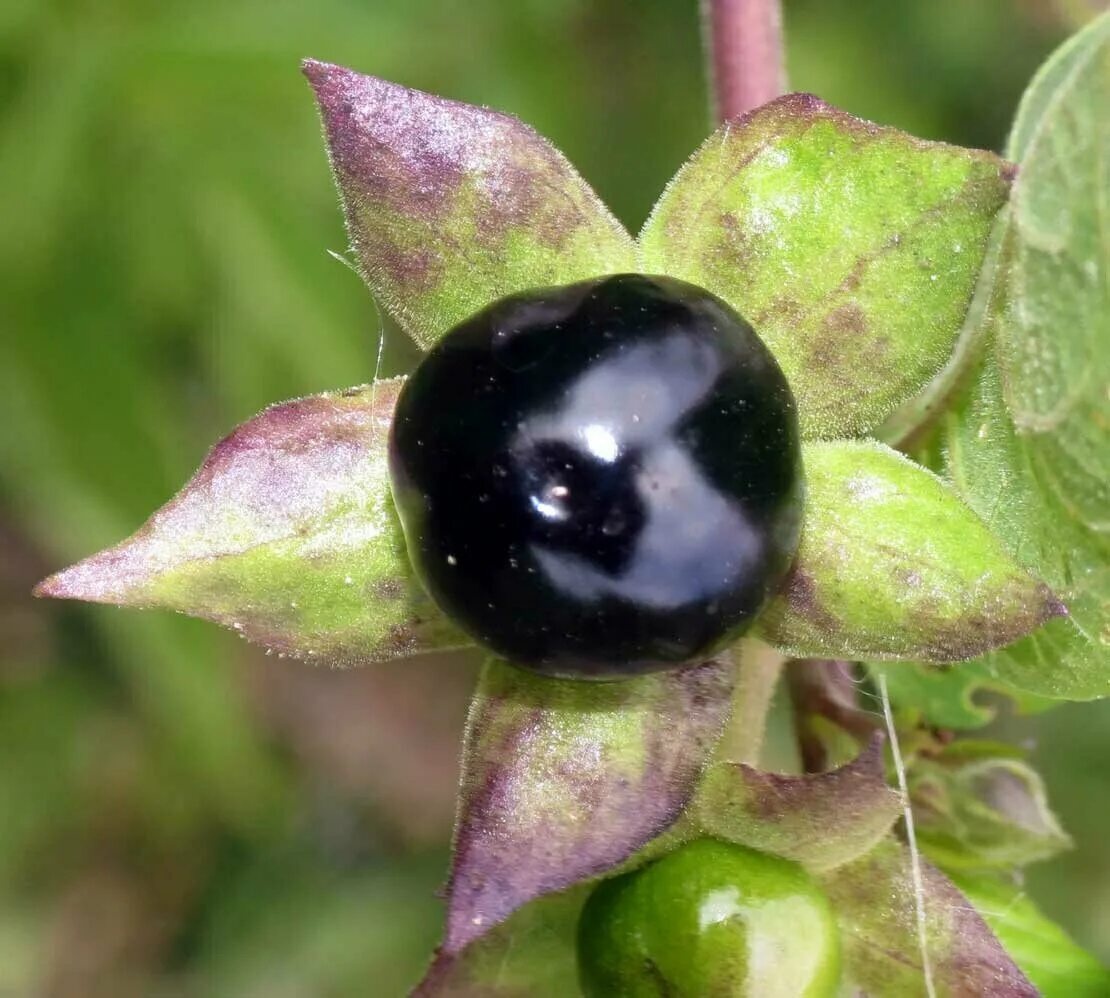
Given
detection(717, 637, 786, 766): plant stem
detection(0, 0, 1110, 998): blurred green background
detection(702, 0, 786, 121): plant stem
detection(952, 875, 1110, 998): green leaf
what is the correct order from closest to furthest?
1. detection(717, 637, 786, 766): plant stem
2. detection(952, 875, 1110, 998): green leaf
3. detection(702, 0, 786, 121): plant stem
4. detection(0, 0, 1110, 998): blurred green background

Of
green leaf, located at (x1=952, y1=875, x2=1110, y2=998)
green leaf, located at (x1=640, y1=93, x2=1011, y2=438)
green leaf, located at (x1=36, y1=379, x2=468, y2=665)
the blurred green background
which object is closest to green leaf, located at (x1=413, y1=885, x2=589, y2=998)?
green leaf, located at (x1=36, y1=379, x2=468, y2=665)

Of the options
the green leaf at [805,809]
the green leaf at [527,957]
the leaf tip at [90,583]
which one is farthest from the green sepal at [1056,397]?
the leaf tip at [90,583]

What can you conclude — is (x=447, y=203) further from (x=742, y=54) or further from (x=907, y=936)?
(x=907, y=936)

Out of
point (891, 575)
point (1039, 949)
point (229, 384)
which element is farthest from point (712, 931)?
point (229, 384)

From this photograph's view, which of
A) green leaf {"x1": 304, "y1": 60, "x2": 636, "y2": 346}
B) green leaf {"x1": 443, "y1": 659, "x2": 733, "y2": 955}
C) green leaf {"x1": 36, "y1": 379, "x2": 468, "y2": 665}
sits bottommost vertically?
green leaf {"x1": 443, "y1": 659, "x2": 733, "y2": 955}

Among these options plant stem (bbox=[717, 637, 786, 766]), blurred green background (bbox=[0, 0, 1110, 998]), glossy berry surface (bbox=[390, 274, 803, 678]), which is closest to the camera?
glossy berry surface (bbox=[390, 274, 803, 678])

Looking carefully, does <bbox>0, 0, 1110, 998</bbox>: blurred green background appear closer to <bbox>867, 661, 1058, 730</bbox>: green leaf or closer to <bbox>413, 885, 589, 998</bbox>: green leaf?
<bbox>867, 661, 1058, 730</bbox>: green leaf

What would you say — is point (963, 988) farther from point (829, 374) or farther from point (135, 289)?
point (135, 289)
